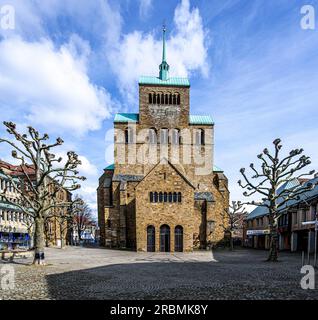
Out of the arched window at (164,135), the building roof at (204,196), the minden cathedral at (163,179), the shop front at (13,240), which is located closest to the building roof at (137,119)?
the minden cathedral at (163,179)

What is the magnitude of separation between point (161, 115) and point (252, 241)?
27.2 meters

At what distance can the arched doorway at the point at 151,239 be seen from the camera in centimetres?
3306

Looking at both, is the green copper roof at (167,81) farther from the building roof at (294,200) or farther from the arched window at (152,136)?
the building roof at (294,200)

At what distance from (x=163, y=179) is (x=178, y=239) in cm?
720

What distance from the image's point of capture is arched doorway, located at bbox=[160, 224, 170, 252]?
3320 centimetres

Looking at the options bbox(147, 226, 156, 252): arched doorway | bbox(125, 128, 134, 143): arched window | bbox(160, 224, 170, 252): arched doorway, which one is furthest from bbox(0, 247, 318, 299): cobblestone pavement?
bbox(125, 128, 134, 143): arched window

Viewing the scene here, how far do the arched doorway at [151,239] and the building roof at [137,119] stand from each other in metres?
17.9

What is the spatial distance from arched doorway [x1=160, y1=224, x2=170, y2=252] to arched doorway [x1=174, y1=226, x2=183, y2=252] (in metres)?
0.82

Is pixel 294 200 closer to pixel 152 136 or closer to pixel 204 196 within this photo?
pixel 204 196

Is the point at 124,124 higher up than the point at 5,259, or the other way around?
the point at 124,124

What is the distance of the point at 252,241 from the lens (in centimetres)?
5025

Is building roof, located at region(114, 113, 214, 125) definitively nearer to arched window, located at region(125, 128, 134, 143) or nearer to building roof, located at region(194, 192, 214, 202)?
arched window, located at region(125, 128, 134, 143)
